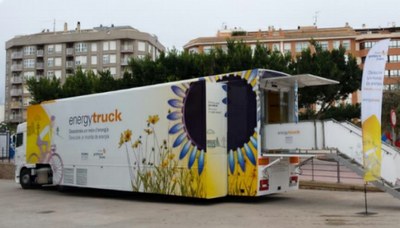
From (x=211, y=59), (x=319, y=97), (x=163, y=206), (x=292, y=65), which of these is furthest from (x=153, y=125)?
(x=319, y=97)

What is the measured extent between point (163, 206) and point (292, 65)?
73.8 ft

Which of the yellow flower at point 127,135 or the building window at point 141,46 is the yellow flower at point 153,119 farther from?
the building window at point 141,46

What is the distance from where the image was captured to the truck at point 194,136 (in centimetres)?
1309

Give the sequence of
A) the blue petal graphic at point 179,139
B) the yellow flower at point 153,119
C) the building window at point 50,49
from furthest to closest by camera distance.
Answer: the building window at point 50,49 < the yellow flower at point 153,119 < the blue petal graphic at point 179,139

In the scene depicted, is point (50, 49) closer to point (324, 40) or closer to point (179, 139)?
point (324, 40)

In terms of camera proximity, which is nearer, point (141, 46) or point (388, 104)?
point (388, 104)

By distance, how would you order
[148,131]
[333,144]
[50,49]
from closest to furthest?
[333,144] < [148,131] < [50,49]

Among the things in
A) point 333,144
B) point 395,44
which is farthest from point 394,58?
point 333,144

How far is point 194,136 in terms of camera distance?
520 inches

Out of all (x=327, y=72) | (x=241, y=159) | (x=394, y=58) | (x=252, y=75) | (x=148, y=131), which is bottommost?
(x=241, y=159)

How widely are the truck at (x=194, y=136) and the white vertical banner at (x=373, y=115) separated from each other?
1958mm

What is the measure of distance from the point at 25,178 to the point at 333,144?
466 inches

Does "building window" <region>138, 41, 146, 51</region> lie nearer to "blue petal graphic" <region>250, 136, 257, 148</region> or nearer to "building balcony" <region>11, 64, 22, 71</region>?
"building balcony" <region>11, 64, 22, 71</region>

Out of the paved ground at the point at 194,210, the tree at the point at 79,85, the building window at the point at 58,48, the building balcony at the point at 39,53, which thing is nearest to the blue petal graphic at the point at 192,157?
the paved ground at the point at 194,210
